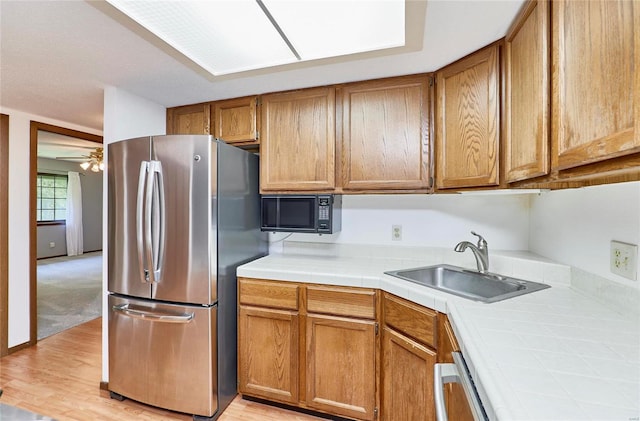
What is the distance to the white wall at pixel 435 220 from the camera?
194 cm

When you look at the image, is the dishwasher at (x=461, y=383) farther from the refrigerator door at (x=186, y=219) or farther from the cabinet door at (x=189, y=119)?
the cabinet door at (x=189, y=119)

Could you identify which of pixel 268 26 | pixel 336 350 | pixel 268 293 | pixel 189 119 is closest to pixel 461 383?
pixel 336 350

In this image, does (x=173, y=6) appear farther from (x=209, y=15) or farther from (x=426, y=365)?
(x=426, y=365)

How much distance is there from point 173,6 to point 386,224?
173 centimetres

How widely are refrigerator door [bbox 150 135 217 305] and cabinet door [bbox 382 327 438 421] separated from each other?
1.04 metres

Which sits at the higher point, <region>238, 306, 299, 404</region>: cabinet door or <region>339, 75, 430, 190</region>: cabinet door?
<region>339, 75, 430, 190</region>: cabinet door

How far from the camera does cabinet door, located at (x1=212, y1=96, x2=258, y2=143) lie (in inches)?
84.7

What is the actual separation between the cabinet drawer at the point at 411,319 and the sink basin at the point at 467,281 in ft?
0.43

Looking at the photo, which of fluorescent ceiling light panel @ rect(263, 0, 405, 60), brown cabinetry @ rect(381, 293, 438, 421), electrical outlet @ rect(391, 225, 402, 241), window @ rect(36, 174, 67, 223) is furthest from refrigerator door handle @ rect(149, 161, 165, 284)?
window @ rect(36, 174, 67, 223)

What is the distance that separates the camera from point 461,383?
36.6 inches

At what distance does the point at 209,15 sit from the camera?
4.15 ft

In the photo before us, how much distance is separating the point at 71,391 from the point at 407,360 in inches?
87.5

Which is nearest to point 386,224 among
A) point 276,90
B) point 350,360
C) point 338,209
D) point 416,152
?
point 338,209

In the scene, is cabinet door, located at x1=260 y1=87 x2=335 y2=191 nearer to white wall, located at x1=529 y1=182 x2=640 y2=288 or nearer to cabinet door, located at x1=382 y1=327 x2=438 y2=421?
cabinet door, located at x1=382 y1=327 x2=438 y2=421
